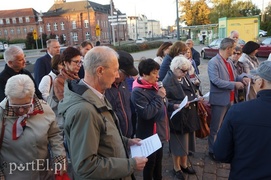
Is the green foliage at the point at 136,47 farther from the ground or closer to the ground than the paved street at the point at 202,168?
farther from the ground

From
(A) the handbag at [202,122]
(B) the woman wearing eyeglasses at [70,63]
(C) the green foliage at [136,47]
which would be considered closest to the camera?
(B) the woman wearing eyeglasses at [70,63]

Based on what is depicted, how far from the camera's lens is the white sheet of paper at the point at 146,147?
218cm

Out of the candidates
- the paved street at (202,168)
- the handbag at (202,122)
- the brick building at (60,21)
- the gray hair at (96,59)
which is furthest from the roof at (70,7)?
the gray hair at (96,59)

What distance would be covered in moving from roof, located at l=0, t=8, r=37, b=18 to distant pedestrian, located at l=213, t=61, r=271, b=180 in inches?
3253

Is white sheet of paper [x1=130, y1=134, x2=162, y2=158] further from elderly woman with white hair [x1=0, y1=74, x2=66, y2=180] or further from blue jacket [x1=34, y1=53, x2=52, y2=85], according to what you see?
blue jacket [x1=34, y1=53, x2=52, y2=85]

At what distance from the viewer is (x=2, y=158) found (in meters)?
2.27

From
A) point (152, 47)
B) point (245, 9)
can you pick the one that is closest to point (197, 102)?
point (152, 47)

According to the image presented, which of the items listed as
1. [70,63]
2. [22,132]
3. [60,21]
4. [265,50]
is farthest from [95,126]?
[60,21]

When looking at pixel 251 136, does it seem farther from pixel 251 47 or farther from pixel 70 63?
pixel 251 47

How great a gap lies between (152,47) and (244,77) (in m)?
32.3

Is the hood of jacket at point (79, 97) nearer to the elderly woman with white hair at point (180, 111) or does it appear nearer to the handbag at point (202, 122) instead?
the elderly woman with white hair at point (180, 111)

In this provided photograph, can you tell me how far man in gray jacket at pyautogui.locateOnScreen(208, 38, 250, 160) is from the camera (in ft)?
13.1

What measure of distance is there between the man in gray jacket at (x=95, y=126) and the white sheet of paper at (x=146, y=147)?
21 centimetres

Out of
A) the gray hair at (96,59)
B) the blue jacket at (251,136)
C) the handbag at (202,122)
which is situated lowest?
the handbag at (202,122)
